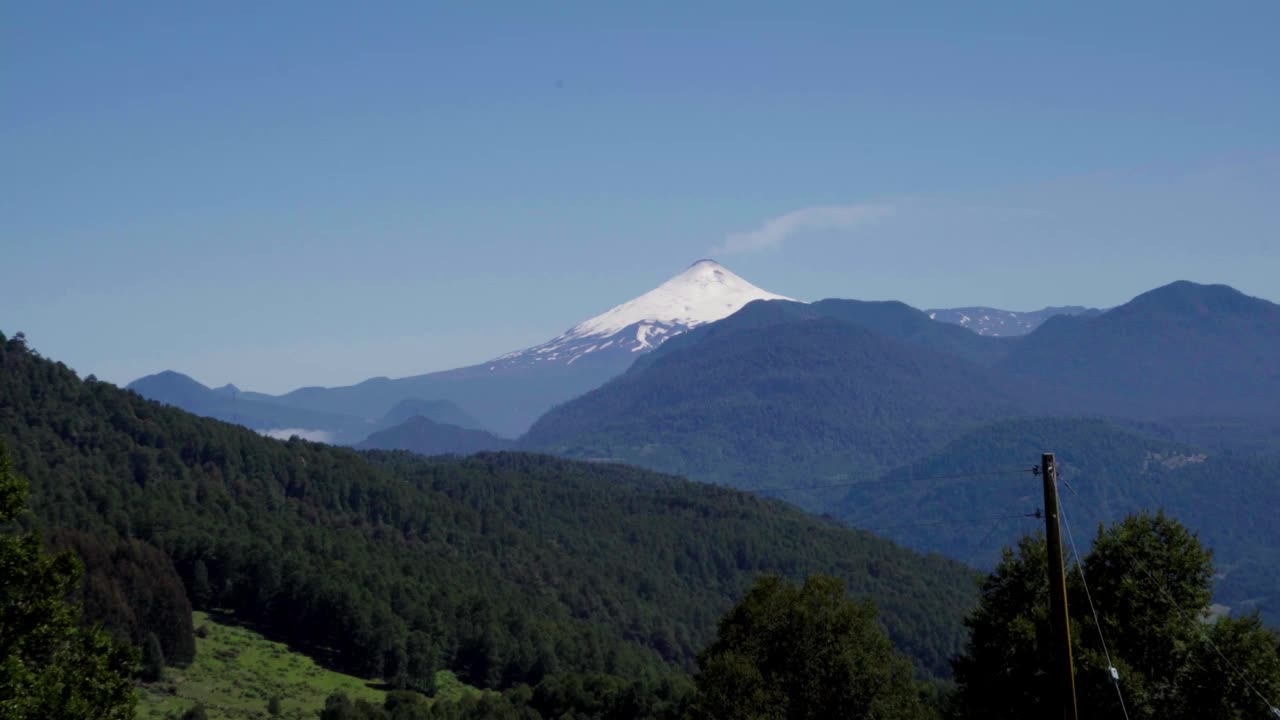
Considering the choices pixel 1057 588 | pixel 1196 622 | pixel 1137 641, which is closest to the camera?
pixel 1057 588

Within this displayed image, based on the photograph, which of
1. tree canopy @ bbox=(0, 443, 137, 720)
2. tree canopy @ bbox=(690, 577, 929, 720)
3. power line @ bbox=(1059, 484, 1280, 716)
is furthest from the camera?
tree canopy @ bbox=(690, 577, 929, 720)

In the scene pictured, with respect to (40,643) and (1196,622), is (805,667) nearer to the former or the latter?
(1196,622)

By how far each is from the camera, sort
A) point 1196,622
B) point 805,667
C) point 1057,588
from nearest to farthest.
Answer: point 1057,588
point 1196,622
point 805,667

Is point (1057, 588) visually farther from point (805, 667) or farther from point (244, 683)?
point (244, 683)

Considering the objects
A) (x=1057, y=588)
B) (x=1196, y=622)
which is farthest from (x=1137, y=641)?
(x=1057, y=588)

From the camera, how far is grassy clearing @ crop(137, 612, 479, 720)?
10644 centimetres

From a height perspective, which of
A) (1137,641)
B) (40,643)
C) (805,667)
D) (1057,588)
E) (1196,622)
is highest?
(1057,588)

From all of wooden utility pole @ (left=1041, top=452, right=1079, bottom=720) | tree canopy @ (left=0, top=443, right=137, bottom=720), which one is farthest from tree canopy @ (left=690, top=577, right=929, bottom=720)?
tree canopy @ (left=0, top=443, right=137, bottom=720)

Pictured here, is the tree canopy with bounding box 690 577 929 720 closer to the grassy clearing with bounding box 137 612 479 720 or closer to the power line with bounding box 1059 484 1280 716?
the power line with bounding box 1059 484 1280 716

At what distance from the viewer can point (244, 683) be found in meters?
117

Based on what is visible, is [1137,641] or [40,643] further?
[1137,641]

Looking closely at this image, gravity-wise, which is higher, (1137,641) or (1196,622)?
(1196,622)

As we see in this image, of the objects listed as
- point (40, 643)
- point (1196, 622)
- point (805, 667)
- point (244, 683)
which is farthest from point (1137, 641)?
point (244, 683)

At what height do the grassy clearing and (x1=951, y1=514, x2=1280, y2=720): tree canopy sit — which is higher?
(x1=951, y1=514, x2=1280, y2=720): tree canopy
